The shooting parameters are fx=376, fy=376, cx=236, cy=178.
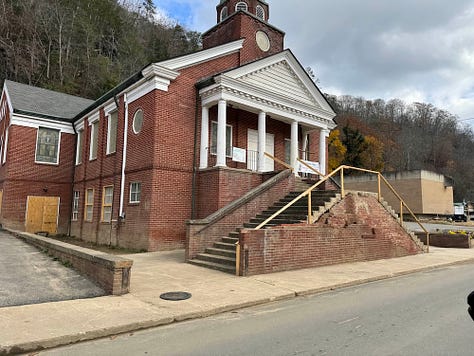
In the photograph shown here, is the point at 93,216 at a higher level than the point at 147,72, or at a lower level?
lower

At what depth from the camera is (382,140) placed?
218 ft

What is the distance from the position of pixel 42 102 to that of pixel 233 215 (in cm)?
1727

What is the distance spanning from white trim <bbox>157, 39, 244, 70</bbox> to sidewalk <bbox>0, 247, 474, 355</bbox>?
25.3 feet

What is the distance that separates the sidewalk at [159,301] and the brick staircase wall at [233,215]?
0.93m

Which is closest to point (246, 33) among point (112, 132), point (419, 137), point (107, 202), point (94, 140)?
point (112, 132)

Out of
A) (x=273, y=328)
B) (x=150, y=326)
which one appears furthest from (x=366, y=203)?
(x=150, y=326)

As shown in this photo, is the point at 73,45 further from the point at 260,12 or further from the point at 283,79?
the point at 283,79

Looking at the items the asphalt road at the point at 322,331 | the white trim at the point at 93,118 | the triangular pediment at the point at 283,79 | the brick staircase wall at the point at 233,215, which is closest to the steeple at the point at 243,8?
the triangular pediment at the point at 283,79

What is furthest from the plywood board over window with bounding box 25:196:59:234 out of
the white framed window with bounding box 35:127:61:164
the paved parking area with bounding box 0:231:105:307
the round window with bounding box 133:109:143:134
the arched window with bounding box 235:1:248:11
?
A: the arched window with bounding box 235:1:248:11

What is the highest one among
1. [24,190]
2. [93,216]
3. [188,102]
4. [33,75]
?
[33,75]

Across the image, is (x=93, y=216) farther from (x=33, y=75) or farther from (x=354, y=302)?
(x=33, y=75)

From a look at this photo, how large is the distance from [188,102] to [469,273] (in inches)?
452

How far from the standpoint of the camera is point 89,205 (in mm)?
19703

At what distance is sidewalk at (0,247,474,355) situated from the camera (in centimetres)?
498
